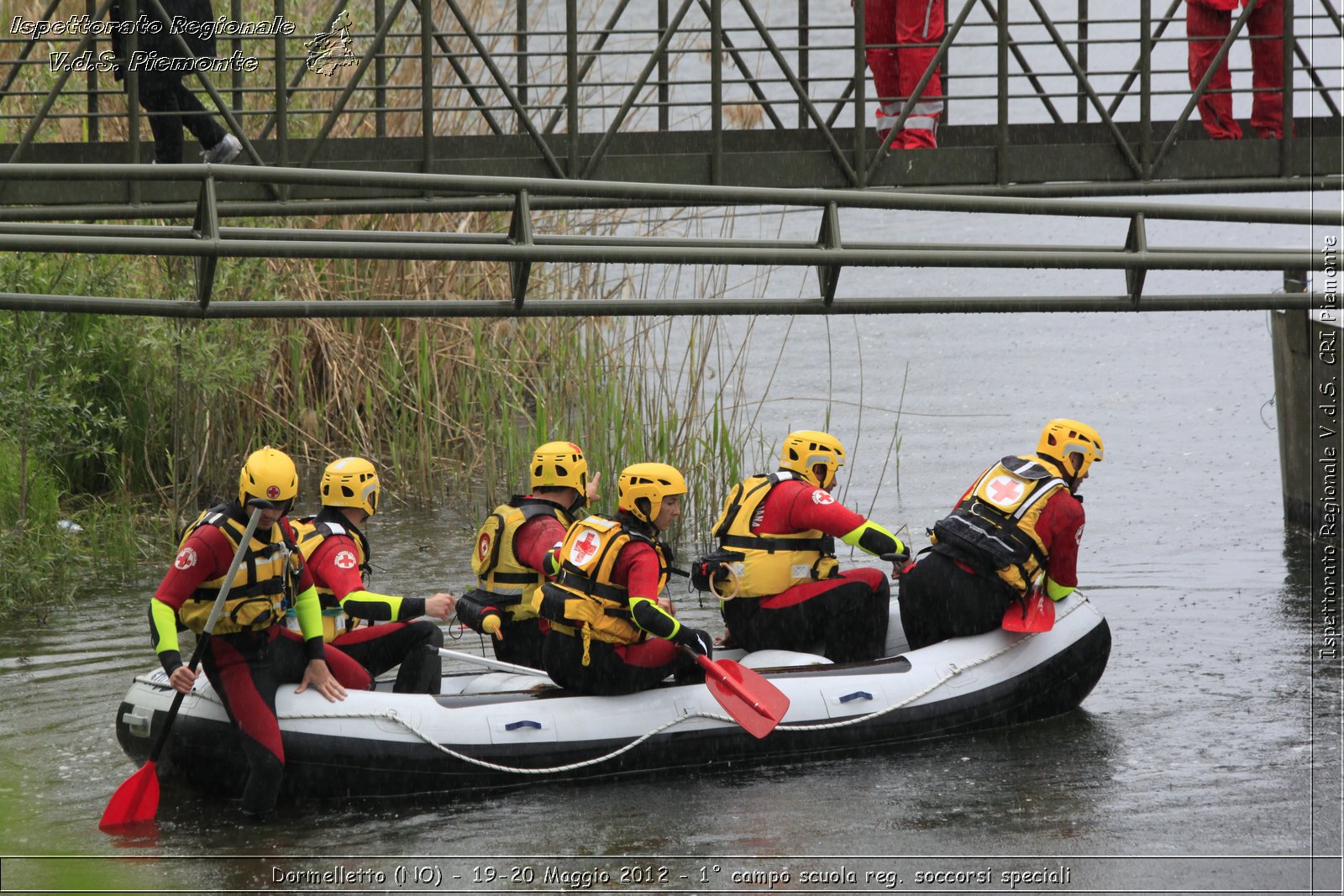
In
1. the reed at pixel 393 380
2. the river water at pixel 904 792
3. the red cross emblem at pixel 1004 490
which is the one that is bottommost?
the river water at pixel 904 792

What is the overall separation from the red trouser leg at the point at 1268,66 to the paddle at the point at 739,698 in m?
4.63

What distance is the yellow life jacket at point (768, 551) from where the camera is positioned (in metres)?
9.27

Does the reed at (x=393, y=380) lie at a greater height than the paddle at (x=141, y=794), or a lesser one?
greater

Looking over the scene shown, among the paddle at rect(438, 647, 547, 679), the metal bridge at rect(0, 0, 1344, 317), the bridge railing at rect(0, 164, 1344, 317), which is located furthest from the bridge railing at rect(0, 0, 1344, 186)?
the paddle at rect(438, 647, 547, 679)

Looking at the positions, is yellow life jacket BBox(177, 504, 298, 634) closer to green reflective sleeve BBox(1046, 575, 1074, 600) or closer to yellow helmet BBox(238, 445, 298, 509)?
yellow helmet BBox(238, 445, 298, 509)

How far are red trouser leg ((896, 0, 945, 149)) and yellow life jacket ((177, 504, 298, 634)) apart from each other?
4.41 meters

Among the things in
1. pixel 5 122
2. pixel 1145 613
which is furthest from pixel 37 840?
pixel 5 122

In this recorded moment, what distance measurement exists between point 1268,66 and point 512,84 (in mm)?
4558

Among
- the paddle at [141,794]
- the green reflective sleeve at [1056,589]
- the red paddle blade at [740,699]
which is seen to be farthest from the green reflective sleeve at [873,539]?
the paddle at [141,794]

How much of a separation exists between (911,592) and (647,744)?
1.75m

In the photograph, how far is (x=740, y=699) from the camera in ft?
28.2

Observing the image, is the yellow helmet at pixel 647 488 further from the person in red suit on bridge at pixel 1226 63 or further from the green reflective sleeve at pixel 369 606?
the person in red suit on bridge at pixel 1226 63

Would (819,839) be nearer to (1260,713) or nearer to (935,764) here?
(935,764)

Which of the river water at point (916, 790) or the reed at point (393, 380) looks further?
the reed at point (393, 380)
